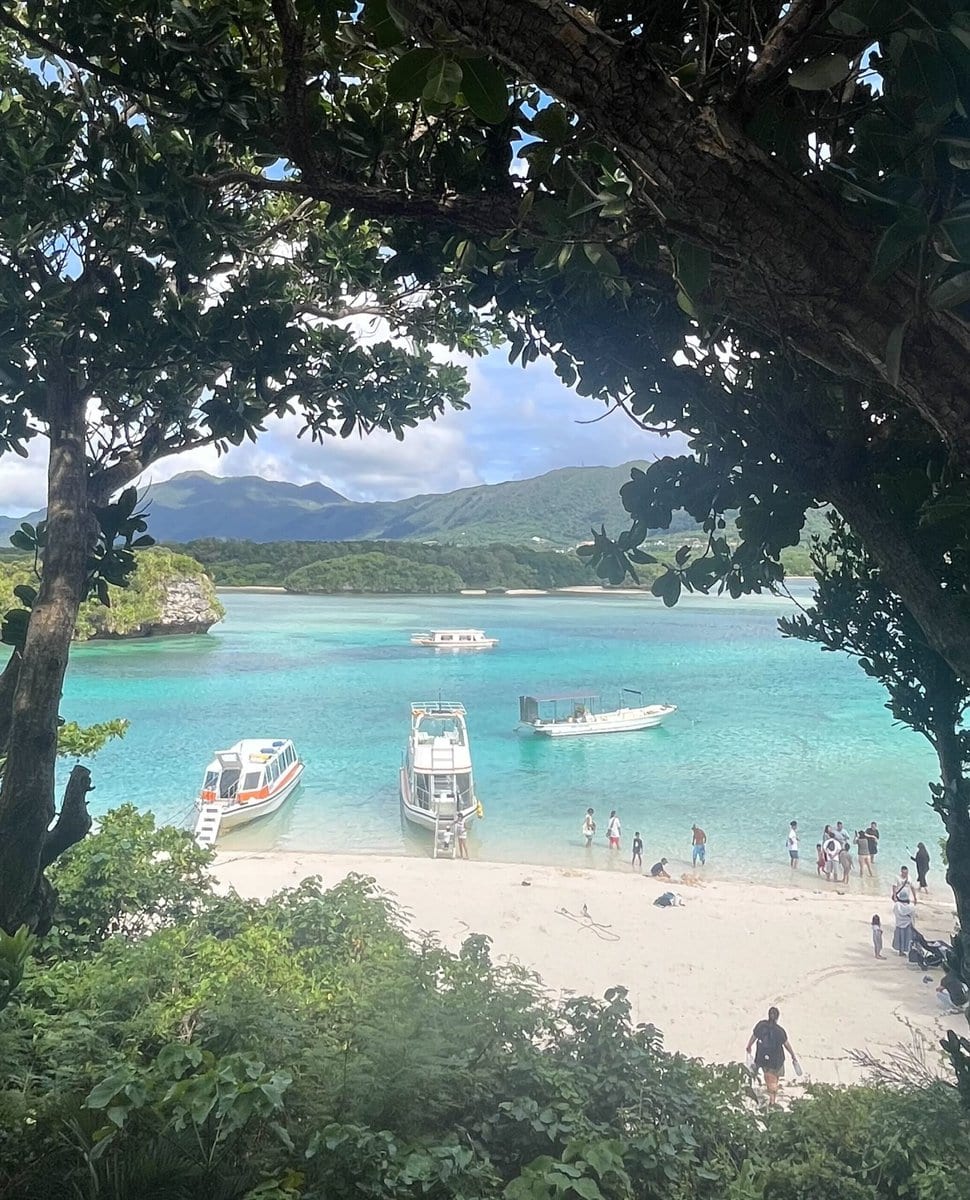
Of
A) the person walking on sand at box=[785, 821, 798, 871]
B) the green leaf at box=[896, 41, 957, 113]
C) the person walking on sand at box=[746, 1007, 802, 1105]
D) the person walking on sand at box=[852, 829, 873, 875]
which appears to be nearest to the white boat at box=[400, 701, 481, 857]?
the person walking on sand at box=[785, 821, 798, 871]

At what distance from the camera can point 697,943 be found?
28.0ft

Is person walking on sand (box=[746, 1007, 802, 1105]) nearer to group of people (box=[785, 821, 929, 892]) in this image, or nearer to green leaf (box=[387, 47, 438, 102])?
green leaf (box=[387, 47, 438, 102])

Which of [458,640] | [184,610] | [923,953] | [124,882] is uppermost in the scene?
[184,610]

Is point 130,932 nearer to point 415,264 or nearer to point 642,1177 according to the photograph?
point 642,1177

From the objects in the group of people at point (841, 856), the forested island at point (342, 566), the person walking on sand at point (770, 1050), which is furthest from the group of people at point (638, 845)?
the forested island at point (342, 566)

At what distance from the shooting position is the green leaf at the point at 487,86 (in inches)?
30.6

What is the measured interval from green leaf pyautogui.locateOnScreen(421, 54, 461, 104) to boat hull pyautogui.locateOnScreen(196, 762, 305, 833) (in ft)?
46.2

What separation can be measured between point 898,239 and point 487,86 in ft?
1.57

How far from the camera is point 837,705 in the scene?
26062 mm

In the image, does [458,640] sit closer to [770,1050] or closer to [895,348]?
[770,1050]

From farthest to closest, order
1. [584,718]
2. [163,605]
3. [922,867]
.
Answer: [163,605]
[584,718]
[922,867]

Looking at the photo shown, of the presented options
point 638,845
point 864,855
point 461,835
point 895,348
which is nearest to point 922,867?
point 864,855

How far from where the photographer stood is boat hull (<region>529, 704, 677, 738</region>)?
838 inches

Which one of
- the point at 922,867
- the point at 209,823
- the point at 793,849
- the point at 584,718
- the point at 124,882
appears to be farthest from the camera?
the point at 584,718
